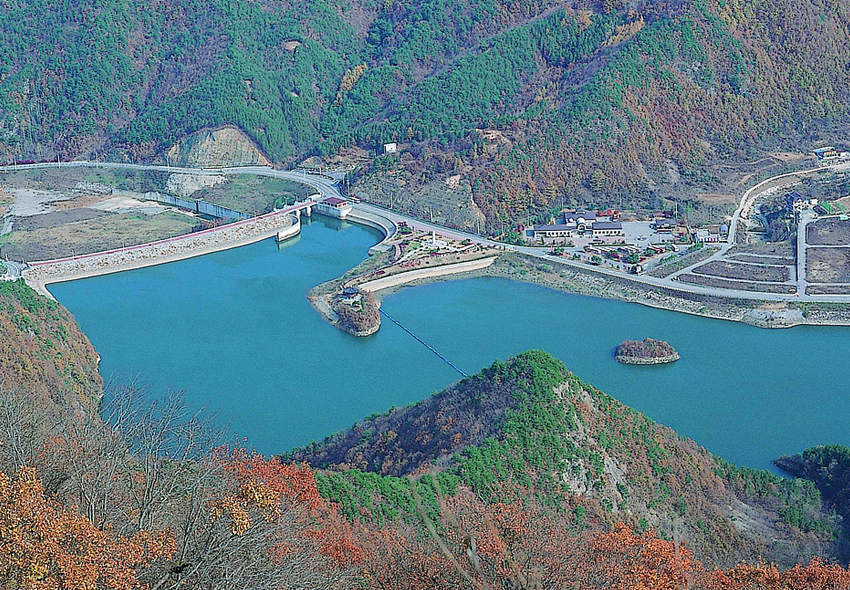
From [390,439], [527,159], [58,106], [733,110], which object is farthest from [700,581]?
[58,106]

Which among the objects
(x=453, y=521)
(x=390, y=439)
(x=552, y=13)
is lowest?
(x=390, y=439)

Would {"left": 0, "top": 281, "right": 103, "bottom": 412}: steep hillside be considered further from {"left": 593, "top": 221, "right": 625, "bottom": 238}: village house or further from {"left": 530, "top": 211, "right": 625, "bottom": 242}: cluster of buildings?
{"left": 593, "top": 221, "right": 625, "bottom": 238}: village house

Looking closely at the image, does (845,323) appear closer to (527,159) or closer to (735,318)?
(735,318)

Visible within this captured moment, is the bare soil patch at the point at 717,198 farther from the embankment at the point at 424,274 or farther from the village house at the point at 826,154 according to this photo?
the embankment at the point at 424,274

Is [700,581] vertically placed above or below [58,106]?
below

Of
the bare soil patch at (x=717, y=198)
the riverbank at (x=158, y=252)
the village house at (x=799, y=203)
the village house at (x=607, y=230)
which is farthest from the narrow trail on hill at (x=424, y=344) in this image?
the village house at (x=799, y=203)

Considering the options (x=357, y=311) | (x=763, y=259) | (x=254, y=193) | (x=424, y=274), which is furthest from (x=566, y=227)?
(x=254, y=193)
